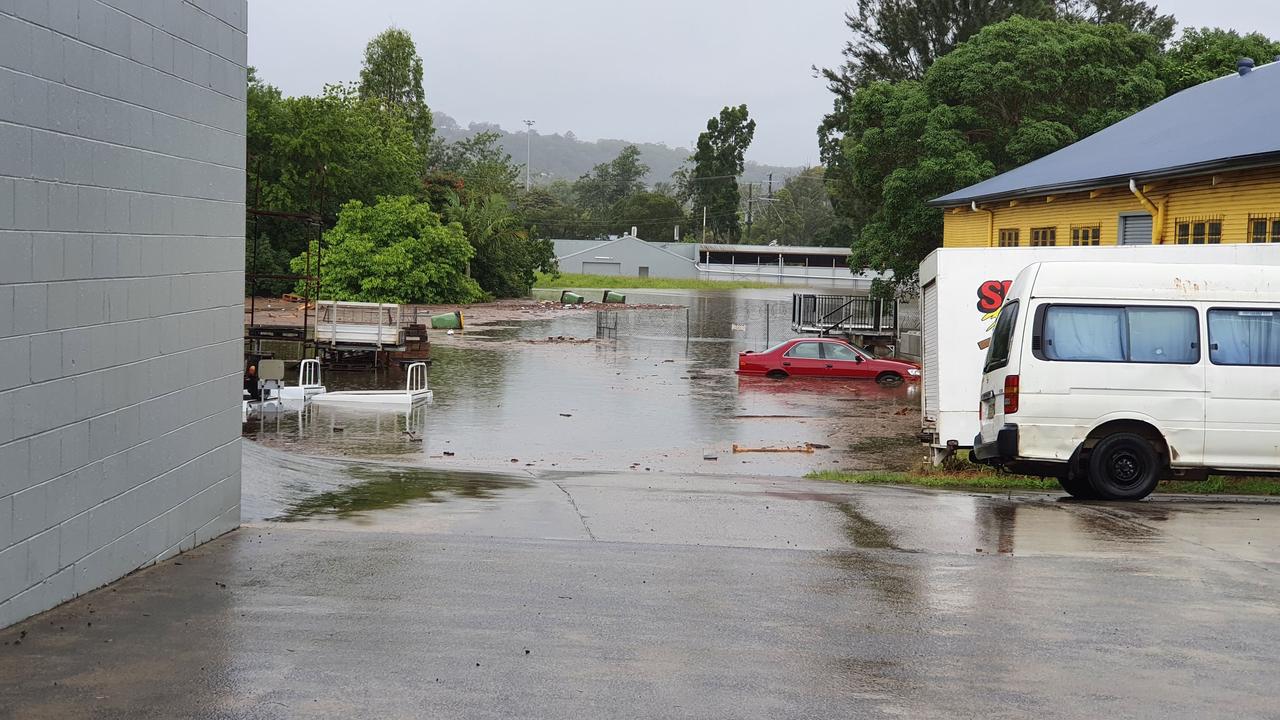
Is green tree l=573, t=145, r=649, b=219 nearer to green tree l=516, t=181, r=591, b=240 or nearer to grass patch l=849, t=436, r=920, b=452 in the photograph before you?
green tree l=516, t=181, r=591, b=240

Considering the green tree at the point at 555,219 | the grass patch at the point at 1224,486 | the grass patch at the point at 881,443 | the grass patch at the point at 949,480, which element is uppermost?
the green tree at the point at 555,219

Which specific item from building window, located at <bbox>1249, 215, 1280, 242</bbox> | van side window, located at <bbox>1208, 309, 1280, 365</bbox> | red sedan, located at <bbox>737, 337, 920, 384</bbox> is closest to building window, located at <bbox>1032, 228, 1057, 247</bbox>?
red sedan, located at <bbox>737, 337, 920, 384</bbox>

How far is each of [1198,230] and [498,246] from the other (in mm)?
60004

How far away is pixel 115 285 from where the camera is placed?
283 inches

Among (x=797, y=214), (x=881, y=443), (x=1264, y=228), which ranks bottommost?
(x=881, y=443)

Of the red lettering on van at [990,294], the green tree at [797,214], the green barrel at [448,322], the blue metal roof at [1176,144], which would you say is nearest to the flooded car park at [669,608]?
the red lettering on van at [990,294]

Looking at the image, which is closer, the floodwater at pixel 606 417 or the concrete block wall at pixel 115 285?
the concrete block wall at pixel 115 285

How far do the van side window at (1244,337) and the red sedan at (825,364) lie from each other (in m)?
20.0

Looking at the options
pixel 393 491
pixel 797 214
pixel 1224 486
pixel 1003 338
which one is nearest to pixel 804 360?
pixel 1224 486

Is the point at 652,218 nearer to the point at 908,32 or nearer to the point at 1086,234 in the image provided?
the point at 908,32

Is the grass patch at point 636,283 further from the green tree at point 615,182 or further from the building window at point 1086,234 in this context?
the building window at point 1086,234

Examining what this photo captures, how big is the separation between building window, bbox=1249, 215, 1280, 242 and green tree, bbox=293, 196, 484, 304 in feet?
102

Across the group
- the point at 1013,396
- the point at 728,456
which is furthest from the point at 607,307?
the point at 1013,396

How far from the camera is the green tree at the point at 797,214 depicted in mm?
155250
